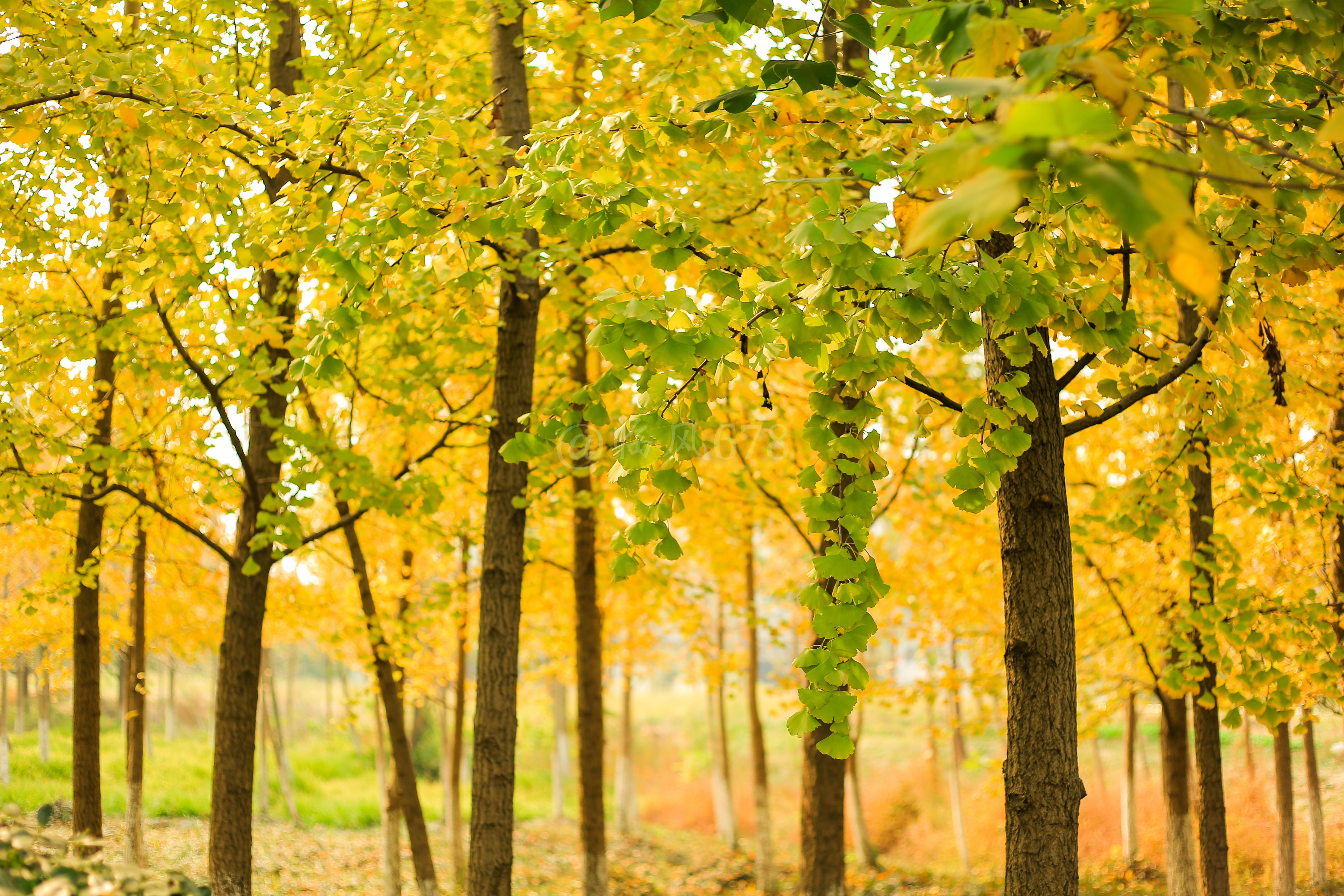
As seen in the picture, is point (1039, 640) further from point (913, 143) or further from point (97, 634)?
point (97, 634)

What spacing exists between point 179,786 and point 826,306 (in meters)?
17.3

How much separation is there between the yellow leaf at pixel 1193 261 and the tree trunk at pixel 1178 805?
760cm

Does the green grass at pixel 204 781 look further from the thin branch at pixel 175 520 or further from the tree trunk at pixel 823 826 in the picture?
the tree trunk at pixel 823 826

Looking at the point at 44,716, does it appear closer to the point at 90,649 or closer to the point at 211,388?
the point at 90,649

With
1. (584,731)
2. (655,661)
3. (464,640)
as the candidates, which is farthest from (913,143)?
(655,661)

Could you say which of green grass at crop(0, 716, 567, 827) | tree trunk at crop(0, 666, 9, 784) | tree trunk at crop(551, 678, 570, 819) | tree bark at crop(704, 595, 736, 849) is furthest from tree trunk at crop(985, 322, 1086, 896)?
tree trunk at crop(0, 666, 9, 784)

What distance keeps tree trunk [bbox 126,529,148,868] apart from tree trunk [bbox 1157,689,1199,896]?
362 inches

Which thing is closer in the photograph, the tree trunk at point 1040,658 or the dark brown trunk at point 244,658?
the tree trunk at point 1040,658

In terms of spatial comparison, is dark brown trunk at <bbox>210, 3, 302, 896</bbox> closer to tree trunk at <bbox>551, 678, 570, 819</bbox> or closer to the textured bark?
the textured bark

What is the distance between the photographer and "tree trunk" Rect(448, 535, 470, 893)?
10.7m

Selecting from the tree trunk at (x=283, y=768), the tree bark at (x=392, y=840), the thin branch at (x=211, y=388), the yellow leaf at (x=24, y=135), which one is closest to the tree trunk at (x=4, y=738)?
the tree trunk at (x=283, y=768)

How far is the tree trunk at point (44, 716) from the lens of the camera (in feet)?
46.4

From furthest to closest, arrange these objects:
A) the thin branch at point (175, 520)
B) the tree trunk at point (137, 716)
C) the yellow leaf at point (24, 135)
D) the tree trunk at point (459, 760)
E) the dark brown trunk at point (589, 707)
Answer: the tree trunk at point (459, 760) → the dark brown trunk at point (589, 707) → the tree trunk at point (137, 716) → the thin branch at point (175, 520) → the yellow leaf at point (24, 135)

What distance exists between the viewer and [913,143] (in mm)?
3154
